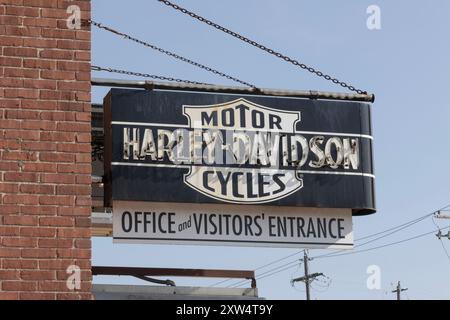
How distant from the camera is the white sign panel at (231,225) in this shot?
27.9ft

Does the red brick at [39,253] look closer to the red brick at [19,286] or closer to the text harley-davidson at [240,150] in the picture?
the red brick at [19,286]

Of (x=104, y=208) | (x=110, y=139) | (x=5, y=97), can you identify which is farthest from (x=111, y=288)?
(x=5, y=97)

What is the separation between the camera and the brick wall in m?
7.63

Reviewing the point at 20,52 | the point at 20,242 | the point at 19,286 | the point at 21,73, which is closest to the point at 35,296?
the point at 19,286

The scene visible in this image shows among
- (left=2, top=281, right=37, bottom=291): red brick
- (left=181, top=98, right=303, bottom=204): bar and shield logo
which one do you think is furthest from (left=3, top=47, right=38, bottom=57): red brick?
Result: (left=2, top=281, right=37, bottom=291): red brick

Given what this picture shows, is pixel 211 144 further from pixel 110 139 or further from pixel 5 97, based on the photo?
pixel 5 97

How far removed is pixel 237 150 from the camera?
8.76 m

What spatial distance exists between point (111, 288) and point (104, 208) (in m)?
1.16

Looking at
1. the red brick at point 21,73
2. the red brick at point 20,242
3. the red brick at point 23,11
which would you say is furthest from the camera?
the red brick at point 23,11

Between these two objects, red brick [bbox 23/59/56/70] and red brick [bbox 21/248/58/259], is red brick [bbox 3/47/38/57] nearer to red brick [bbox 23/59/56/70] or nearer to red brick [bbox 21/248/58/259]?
red brick [bbox 23/59/56/70]

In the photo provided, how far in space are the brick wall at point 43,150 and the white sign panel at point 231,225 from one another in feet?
2.45

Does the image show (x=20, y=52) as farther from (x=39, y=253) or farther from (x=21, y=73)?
(x=39, y=253)

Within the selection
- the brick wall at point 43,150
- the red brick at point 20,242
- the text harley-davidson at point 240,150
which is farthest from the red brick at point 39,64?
the red brick at point 20,242
